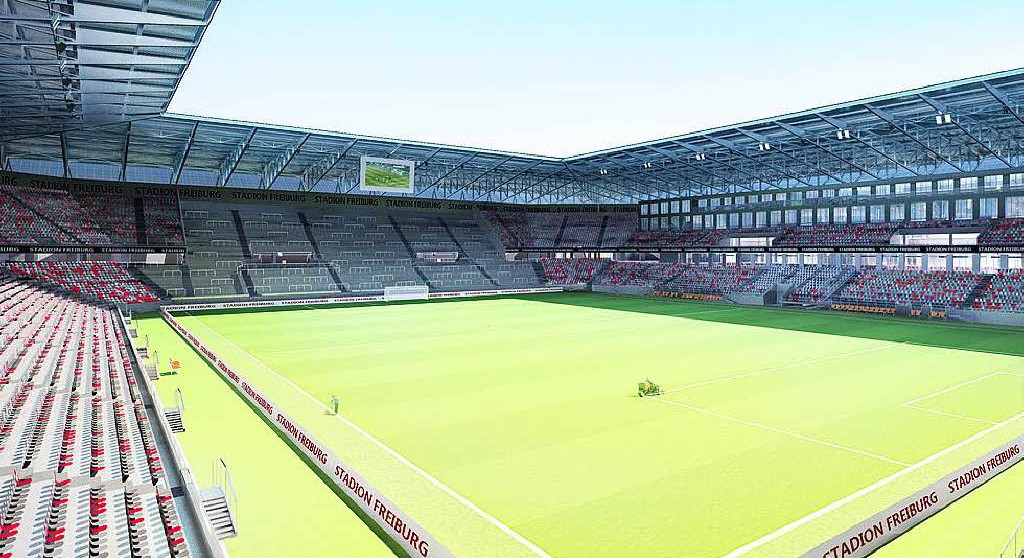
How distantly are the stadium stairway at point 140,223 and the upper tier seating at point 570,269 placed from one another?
39.2 meters

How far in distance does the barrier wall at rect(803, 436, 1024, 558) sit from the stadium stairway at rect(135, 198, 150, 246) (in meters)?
54.8

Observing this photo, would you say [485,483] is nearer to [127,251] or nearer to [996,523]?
[996,523]

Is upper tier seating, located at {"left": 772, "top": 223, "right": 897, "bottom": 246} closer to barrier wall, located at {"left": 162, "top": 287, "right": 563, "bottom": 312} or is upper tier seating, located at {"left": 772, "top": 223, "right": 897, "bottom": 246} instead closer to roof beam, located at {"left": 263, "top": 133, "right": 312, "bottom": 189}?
barrier wall, located at {"left": 162, "top": 287, "right": 563, "bottom": 312}

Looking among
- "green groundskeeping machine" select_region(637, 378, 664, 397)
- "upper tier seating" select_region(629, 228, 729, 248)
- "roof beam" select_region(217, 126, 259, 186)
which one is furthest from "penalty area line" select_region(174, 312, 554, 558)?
"upper tier seating" select_region(629, 228, 729, 248)

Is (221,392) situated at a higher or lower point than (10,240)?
lower

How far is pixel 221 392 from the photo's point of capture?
61.1 ft

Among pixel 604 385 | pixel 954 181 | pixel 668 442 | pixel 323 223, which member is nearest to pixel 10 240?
pixel 323 223

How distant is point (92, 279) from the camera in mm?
45562

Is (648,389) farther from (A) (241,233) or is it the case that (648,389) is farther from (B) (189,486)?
(A) (241,233)

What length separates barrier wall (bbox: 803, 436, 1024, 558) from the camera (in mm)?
8367

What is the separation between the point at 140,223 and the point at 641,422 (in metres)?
51.9

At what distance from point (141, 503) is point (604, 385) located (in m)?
14.1

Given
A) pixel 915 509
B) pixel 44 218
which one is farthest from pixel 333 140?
pixel 915 509

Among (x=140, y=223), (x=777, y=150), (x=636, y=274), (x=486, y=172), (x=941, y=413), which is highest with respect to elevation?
(x=486, y=172)
